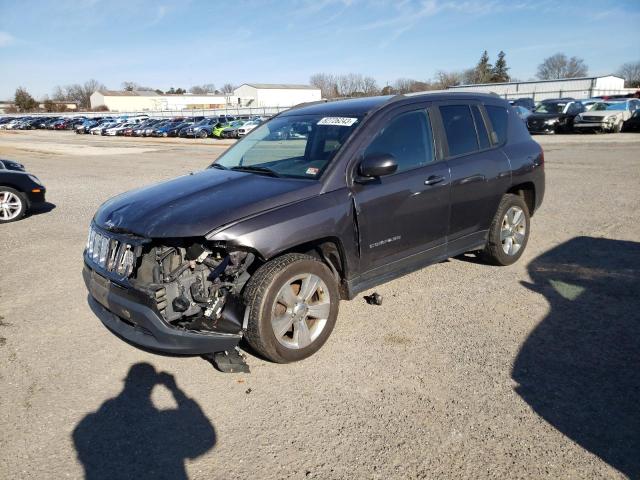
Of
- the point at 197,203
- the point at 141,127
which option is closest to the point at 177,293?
the point at 197,203

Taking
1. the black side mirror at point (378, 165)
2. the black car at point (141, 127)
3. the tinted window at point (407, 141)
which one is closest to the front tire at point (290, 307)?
the black side mirror at point (378, 165)

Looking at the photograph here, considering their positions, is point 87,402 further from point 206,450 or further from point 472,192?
point 472,192

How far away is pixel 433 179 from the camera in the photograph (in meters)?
4.31

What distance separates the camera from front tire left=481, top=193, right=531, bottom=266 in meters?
5.15

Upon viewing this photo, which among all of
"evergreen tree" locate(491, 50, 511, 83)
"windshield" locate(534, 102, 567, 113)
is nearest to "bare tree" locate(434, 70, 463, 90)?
"evergreen tree" locate(491, 50, 511, 83)

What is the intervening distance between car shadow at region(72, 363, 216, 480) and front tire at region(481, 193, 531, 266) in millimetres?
3521

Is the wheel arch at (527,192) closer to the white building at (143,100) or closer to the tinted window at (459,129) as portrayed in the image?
the tinted window at (459,129)

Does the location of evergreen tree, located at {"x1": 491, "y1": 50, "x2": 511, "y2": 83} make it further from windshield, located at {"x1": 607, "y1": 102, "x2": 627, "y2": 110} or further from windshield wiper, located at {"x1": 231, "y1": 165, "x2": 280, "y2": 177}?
windshield wiper, located at {"x1": 231, "y1": 165, "x2": 280, "y2": 177}

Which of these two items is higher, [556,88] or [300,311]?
[556,88]

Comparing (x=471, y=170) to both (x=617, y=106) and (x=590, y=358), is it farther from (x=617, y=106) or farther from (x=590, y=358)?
(x=617, y=106)

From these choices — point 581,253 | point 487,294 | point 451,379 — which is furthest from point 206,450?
point 581,253

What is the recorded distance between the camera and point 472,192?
15.5 feet

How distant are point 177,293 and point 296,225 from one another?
94 centimetres

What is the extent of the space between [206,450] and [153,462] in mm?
285
